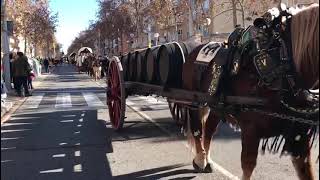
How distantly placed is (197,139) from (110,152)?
1922 mm

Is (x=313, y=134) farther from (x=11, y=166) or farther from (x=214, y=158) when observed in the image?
(x=11, y=166)

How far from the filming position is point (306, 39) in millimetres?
4477

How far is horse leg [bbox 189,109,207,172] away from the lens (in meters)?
7.18

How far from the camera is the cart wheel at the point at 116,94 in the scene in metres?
10.2

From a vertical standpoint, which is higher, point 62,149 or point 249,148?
point 249,148

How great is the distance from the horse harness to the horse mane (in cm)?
10

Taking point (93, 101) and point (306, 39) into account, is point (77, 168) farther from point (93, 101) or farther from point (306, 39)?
point (93, 101)

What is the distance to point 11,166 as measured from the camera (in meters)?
7.87

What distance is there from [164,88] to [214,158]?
1222 mm

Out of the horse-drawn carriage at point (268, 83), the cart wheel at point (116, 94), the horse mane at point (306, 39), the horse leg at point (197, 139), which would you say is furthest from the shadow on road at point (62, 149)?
the horse mane at point (306, 39)

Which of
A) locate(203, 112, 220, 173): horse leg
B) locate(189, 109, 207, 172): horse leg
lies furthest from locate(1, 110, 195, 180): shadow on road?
locate(203, 112, 220, 173): horse leg

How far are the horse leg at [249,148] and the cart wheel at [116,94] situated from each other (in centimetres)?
511

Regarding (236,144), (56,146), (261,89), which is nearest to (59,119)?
(56,146)

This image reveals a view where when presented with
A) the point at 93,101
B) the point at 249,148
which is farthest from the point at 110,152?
the point at 93,101
